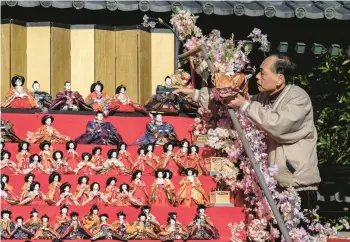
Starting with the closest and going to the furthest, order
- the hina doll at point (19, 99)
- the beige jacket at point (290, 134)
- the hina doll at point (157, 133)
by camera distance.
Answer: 1. the beige jacket at point (290, 134)
2. the hina doll at point (157, 133)
3. the hina doll at point (19, 99)

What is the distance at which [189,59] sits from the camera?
13.7 metres

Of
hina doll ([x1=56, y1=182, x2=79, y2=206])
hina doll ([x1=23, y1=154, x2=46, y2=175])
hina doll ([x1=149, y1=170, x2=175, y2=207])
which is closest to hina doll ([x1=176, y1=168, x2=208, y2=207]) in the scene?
hina doll ([x1=149, y1=170, x2=175, y2=207])

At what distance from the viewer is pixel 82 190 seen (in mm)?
13031

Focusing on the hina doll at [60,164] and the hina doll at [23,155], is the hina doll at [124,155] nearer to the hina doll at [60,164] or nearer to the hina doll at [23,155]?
the hina doll at [60,164]

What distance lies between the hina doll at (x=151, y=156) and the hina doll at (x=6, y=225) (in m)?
1.80

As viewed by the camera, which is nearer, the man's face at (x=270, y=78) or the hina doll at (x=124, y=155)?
the man's face at (x=270, y=78)

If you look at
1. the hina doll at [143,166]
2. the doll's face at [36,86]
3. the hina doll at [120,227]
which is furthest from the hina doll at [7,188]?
the doll's face at [36,86]

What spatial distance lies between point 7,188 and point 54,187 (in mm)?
452

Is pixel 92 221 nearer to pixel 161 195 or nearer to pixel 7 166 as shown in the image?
pixel 161 195

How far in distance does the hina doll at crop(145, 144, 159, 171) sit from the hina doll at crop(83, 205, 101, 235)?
1.13m

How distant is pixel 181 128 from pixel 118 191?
1544 mm

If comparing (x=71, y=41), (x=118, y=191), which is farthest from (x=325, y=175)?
(x=118, y=191)

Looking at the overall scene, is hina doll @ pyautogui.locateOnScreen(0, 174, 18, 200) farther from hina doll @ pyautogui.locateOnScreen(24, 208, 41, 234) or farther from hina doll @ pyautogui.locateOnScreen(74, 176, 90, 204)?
hina doll @ pyautogui.locateOnScreen(74, 176, 90, 204)

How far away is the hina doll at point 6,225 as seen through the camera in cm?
1216
